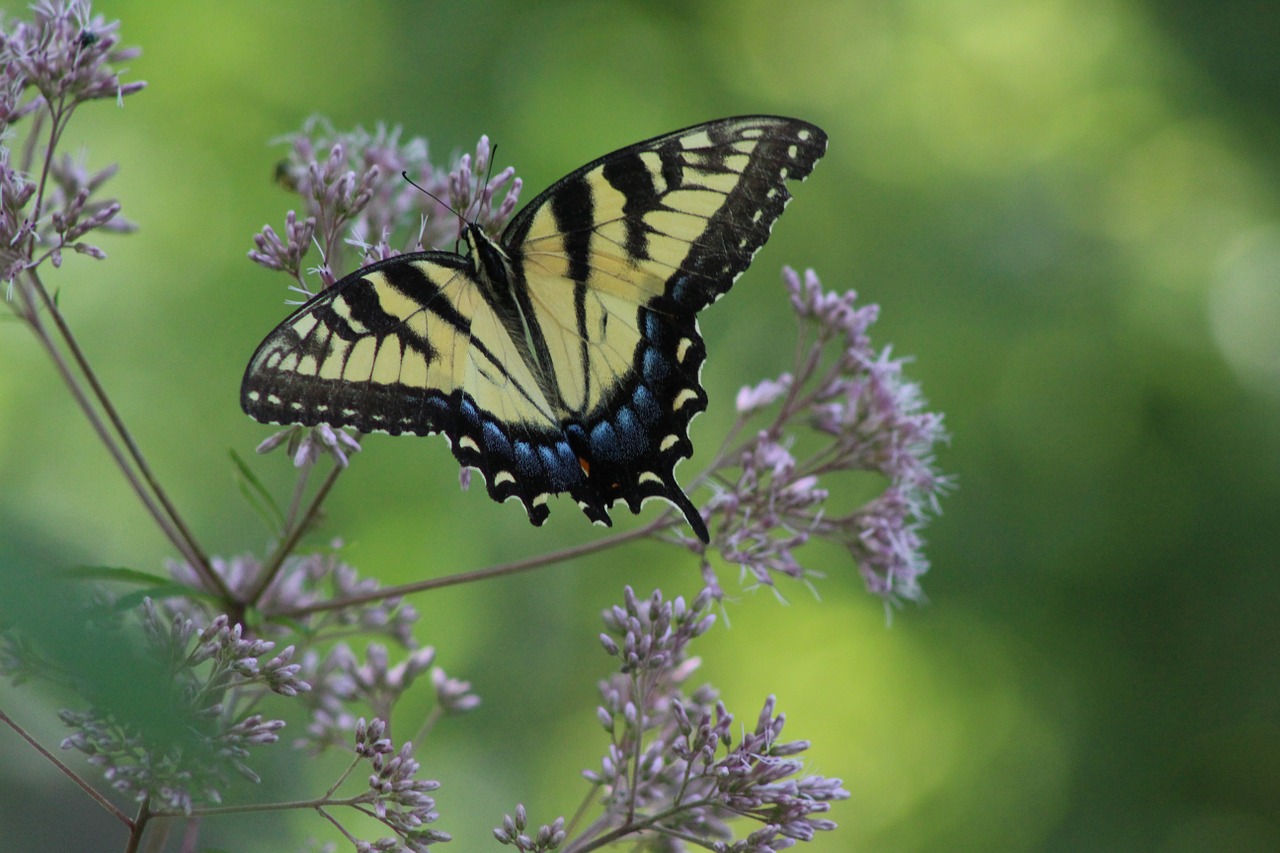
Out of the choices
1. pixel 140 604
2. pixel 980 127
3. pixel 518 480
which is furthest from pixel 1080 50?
pixel 140 604

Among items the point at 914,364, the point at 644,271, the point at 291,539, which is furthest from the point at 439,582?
the point at 914,364

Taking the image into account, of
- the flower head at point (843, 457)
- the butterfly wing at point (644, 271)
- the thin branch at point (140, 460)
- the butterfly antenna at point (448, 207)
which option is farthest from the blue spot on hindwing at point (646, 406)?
the thin branch at point (140, 460)

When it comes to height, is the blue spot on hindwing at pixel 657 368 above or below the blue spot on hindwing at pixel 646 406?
above

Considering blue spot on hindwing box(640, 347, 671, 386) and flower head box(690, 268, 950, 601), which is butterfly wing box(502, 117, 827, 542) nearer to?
blue spot on hindwing box(640, 347, 671, 386)

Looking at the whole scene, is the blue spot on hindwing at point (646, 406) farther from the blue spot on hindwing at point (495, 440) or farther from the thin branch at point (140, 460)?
the thin branch at point (140, 460)

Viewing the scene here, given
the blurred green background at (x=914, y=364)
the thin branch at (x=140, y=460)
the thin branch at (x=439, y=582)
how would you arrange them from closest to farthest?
the thin branch at (x=140, y=460) → the thin branch at (x=439, y=582) → the blurred green background at (x=914, y=364)

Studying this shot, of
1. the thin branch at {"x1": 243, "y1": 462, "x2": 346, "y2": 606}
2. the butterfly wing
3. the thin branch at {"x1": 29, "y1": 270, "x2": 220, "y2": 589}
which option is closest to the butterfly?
the butterfly wing

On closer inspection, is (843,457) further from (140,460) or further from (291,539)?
(140,460)
